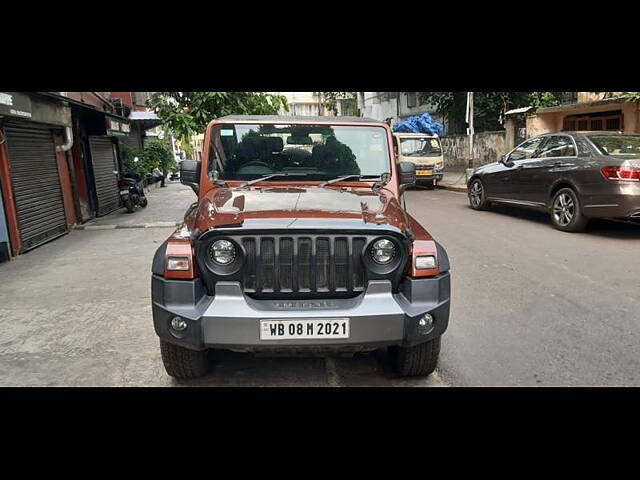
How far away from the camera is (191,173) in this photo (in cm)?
424

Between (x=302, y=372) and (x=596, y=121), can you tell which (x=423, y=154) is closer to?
(x=596, y=121)

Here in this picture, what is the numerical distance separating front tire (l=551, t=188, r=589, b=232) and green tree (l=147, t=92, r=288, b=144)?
5769 mm

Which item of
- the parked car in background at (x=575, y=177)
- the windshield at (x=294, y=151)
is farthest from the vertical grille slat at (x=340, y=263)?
the parked car in background at (x=575, y=177)

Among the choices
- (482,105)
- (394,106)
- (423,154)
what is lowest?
(423,154)

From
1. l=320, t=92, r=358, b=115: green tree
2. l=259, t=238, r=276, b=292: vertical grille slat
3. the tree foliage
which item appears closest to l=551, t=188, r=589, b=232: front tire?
l=259, t=238, r=276, b=292: vertical grille slat

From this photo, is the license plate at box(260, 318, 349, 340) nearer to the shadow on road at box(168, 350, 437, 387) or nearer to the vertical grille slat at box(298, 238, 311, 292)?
the vertical grille slat at box(298, 238, 311, 292)

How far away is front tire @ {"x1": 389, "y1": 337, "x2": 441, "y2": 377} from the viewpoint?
289 centimetres

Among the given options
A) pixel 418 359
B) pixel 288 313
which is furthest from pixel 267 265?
pixel 418 359

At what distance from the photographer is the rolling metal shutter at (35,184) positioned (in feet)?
24.3

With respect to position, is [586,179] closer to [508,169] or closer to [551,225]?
[551,225]

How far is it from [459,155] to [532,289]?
60.5 feet

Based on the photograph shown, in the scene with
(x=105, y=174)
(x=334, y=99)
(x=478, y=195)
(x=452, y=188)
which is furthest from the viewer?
(x=334, y=99)

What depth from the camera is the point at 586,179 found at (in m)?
6.91

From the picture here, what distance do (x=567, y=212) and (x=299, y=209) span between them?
20.3 feet
